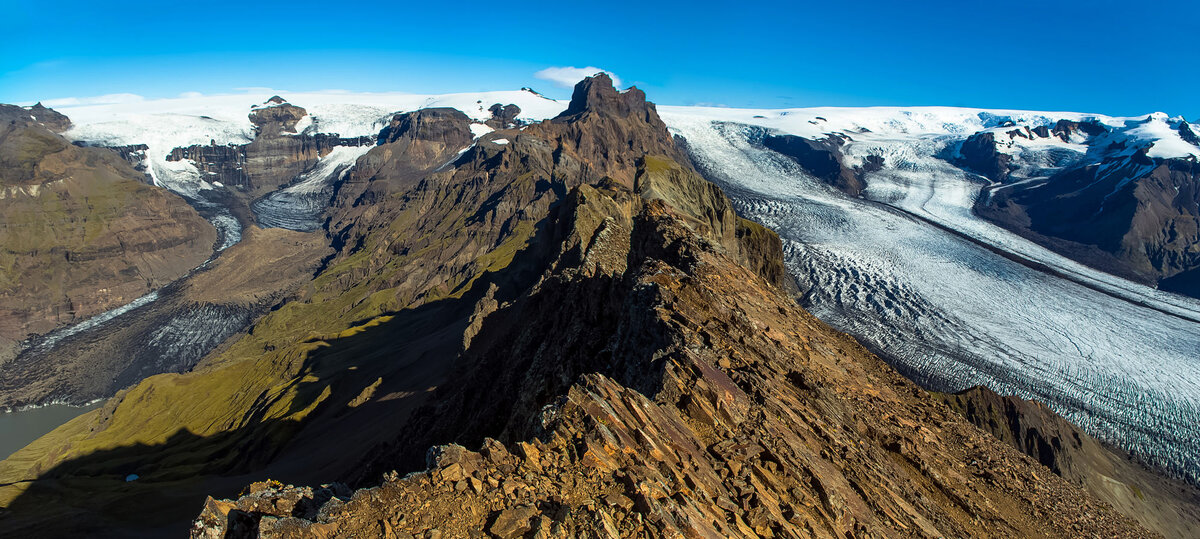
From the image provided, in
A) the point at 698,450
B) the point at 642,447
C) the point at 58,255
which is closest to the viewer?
the point at 642,447

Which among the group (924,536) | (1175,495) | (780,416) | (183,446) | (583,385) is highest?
(583,385)

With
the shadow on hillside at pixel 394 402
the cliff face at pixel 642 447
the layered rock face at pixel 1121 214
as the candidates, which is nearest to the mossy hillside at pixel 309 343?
the shadow on hillside at pixel 394 402

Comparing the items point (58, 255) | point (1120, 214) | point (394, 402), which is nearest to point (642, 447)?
point (394, 402)

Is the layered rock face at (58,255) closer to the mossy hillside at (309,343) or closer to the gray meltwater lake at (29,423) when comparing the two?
the gray meltwater lake at (29,423)

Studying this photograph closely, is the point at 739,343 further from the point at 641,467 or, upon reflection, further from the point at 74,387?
the point at 74,387

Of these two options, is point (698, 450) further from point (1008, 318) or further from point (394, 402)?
point (1008, 318)

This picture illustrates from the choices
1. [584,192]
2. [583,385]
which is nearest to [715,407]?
[583,385]

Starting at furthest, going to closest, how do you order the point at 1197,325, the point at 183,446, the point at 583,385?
the point at 1197,325, the point at 183,446, the point at 583,385
